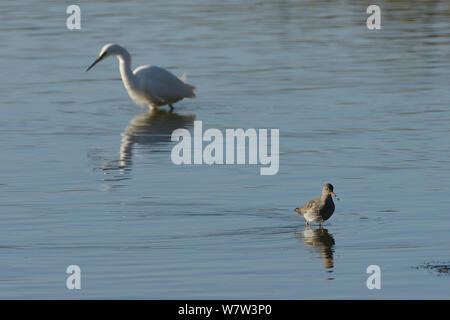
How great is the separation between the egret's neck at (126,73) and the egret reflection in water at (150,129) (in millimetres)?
656

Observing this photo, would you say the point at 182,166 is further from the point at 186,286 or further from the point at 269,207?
the point at 186,286

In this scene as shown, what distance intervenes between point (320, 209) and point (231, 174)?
11.8 ft

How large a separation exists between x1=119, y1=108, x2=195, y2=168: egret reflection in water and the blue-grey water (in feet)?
0.21

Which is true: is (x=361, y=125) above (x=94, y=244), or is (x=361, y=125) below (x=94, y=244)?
above

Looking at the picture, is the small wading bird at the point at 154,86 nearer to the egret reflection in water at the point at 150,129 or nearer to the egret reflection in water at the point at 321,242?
the egret reflection in water at the point at 150,129

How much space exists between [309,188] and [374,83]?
32.9ft

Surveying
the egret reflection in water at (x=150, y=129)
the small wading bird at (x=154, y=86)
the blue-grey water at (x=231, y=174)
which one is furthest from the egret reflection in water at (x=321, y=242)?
the small wading bird at (x=154, y=86)

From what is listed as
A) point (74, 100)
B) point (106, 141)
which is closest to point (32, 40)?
point (74, 100)

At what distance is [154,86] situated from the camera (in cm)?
2292

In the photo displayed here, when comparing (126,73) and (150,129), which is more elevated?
(126,73)

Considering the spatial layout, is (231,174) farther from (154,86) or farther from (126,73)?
(126,73)

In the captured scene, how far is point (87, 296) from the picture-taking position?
34.3 feet
